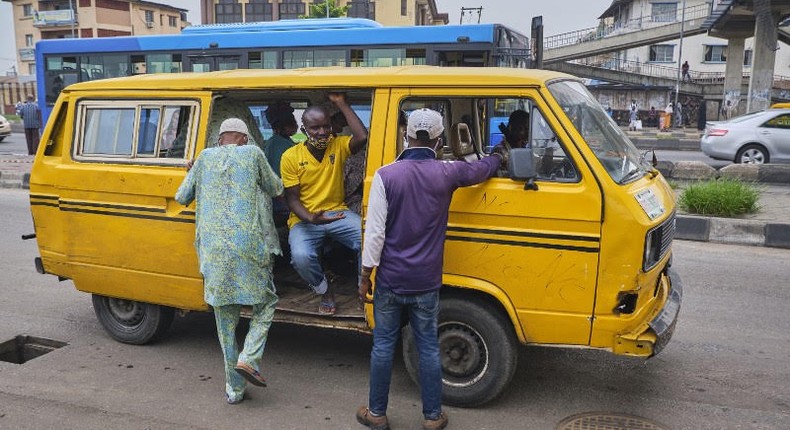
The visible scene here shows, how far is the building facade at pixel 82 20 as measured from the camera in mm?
57969

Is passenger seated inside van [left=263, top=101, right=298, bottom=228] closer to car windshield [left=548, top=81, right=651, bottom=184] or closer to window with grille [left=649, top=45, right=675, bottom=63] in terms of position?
car windshield [left=548, top=81, right=651, bottom=184]

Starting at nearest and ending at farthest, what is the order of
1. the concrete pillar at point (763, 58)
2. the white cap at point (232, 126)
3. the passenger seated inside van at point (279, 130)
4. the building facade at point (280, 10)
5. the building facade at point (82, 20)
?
the white cap at point (232, 126) → the passenger seated inside van at point (279, 130) → the concrete pillar at point (763, 58) → the building facade at point (280, 10) → the building facade at point (82, 20)

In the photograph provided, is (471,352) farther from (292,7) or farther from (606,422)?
(292,7)

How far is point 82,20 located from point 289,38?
173 feet

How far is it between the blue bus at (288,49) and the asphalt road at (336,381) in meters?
6.98

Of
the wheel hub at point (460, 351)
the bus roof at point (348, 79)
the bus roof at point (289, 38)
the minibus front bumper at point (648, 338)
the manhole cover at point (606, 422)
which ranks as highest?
the bus roof at point (289, 38)

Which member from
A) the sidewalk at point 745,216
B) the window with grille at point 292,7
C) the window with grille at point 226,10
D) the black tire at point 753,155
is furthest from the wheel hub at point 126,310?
the window with grille at point 226,10

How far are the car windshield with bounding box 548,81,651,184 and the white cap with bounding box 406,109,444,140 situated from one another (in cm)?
73

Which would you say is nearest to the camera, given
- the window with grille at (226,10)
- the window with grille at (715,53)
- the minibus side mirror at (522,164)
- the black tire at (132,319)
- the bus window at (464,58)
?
the minibus side mirror at (522,164)

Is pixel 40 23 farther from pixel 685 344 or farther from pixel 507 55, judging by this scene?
pixel 685 344

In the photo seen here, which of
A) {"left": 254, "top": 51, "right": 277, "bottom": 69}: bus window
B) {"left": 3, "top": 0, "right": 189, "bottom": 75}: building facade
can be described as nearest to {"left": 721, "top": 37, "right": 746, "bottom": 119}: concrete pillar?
{"left": 254, "top": 51, "right": 277, "bottom": 69}: bus window

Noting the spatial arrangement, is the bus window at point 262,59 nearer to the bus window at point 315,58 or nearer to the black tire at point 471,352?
the bus window at point 315,58

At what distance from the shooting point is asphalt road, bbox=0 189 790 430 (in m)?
3.96

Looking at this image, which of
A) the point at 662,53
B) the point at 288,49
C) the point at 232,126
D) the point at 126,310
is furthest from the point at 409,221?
the point at 662,53
